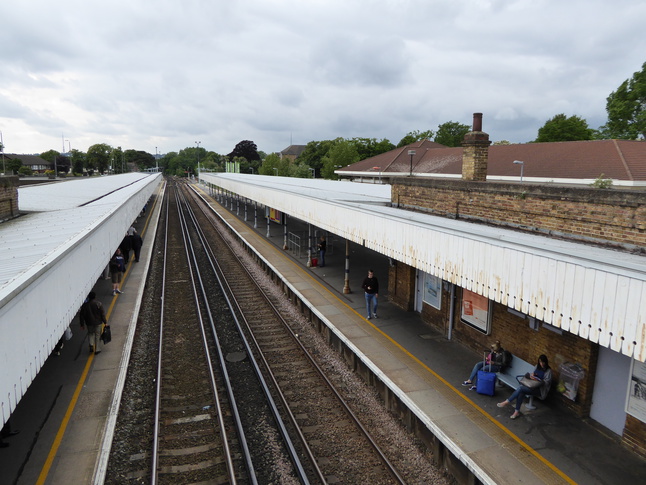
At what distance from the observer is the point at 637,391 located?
21.8ft

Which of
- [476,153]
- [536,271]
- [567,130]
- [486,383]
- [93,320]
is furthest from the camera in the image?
[567,130]

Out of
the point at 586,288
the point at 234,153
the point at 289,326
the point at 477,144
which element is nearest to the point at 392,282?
the point at 289,326

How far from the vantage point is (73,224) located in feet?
37.4

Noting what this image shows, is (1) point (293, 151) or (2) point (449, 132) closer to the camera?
(2) point (449, 132)

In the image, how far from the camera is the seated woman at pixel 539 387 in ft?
25.6

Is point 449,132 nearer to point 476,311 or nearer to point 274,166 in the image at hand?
point 274,166

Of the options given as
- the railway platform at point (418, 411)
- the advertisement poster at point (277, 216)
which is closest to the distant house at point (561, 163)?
the advertisement poster at point (277, 216)

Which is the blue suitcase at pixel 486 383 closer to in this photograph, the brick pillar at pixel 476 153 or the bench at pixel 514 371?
the bench at pixel 514 371

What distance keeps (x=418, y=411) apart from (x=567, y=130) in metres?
55.0

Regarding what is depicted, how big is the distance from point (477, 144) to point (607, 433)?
298 inches

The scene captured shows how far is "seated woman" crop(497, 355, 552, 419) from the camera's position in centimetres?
779

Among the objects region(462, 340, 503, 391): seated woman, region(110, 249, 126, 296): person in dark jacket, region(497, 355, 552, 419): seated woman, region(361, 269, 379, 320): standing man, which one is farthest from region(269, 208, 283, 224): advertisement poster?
region(497, 355, 552, 419): seated woman

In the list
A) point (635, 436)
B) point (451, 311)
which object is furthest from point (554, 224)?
point (635, 436)

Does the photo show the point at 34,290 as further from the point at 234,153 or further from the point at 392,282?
the point at 234,153
